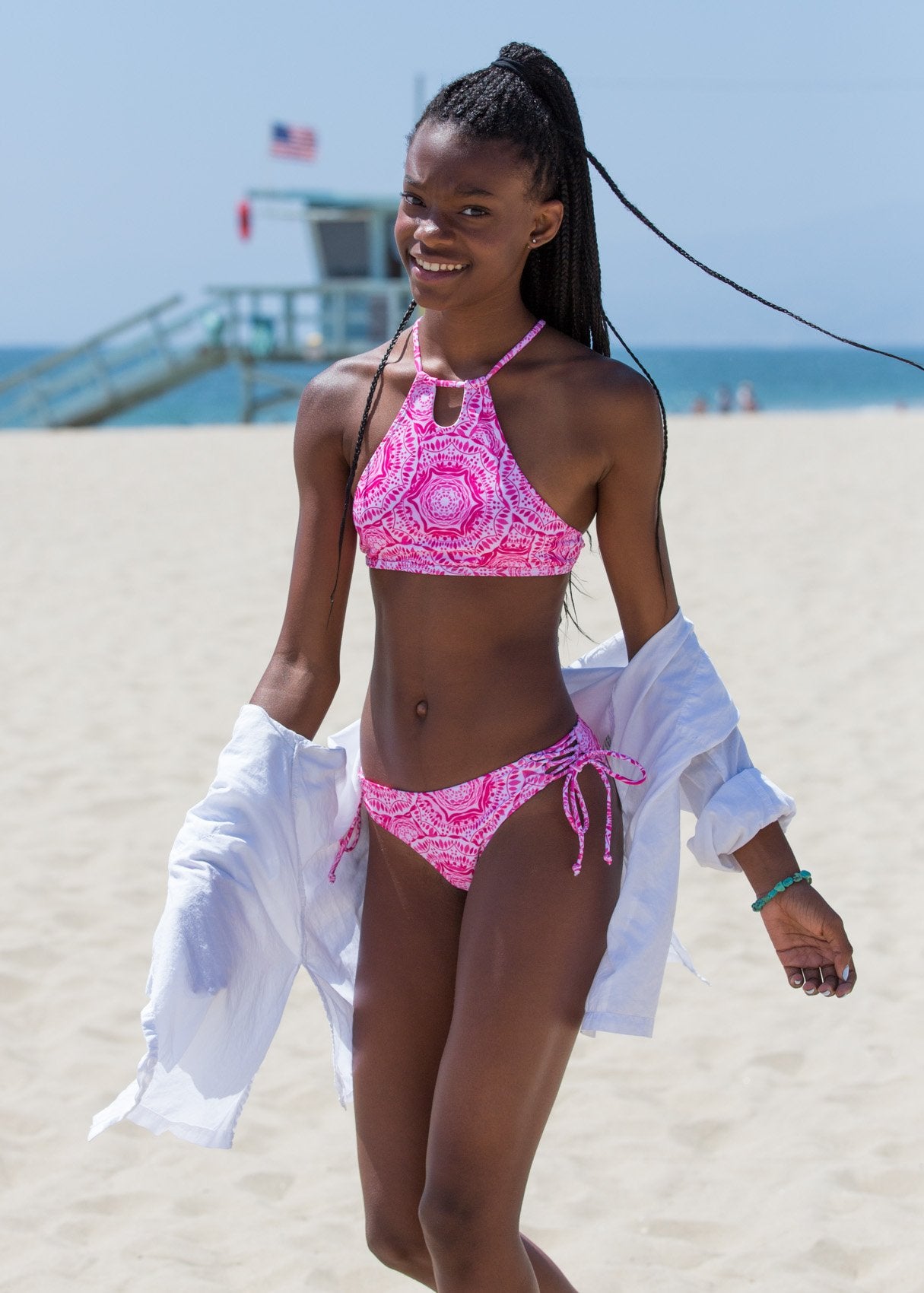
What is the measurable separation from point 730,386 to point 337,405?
78939mm

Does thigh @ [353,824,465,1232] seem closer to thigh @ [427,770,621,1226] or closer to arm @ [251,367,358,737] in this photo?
thigh @ [427,770,621,1226]

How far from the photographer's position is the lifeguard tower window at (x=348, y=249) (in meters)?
35.0

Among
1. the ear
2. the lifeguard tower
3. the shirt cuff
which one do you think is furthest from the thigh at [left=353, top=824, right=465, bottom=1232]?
the lifeguard tower

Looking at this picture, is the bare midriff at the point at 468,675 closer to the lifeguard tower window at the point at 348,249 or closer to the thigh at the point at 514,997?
the thigh at the point at 514,997

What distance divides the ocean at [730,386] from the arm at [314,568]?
37.1 m

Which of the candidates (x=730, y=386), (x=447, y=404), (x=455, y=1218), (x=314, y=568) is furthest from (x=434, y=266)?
(x=730, y=386)

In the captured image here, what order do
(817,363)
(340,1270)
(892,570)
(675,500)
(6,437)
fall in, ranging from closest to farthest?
(340,1270) → (892,570) → (675,500) → (6,437) → (817,363)

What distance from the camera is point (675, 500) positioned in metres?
15.4

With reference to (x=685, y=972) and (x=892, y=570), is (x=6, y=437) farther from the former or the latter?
(x=685, y=972)

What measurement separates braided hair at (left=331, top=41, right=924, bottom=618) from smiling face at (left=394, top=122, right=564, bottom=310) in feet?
0.07

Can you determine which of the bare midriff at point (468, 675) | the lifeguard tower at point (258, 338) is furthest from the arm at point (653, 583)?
the lifeguard tower at point (258, 338)

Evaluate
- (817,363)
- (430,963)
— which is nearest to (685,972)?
(430,963)

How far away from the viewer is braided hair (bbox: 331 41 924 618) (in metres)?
2.24

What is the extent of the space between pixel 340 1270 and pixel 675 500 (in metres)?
12.8
